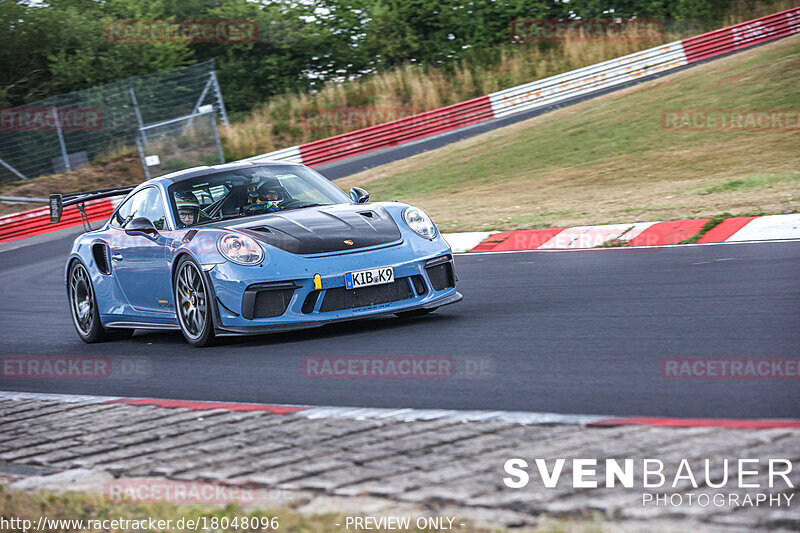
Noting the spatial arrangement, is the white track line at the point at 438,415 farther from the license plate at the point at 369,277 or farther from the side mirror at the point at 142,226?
the side mirror at the point at 142,226

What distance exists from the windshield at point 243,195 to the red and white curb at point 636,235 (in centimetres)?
351

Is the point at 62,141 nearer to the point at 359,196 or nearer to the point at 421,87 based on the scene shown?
the point at 421,87

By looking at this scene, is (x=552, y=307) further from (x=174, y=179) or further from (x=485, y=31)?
(x=485, y=31)

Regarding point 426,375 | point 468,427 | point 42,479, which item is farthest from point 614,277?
point 42,479

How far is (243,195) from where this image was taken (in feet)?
25.7

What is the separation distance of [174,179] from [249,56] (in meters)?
32.5

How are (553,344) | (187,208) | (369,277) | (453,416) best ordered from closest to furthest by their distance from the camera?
(453,416)
(553,344)
(369,277)
(187,208)

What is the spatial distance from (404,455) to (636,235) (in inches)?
287

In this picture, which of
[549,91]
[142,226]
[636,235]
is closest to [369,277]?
[142,226]

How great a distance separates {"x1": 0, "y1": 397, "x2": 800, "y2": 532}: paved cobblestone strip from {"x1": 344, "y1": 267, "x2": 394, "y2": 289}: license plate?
200 cm

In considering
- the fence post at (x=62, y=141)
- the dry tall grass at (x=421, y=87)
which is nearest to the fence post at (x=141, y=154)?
the fence post at (x=62, y=141)

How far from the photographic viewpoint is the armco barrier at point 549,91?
1176 inches

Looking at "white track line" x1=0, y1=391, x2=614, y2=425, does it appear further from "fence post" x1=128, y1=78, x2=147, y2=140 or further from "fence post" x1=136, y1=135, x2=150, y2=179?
"fence post" x1=128, y1=78, x2=147, y2=140

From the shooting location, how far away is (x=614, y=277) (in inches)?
327
